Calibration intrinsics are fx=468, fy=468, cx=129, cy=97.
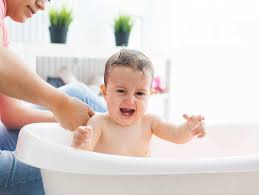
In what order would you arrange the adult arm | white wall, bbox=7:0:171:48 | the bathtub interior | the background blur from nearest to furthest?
the adult arm < the bathtub interior < white wall, bbox=7:0:171:48 < the background blur

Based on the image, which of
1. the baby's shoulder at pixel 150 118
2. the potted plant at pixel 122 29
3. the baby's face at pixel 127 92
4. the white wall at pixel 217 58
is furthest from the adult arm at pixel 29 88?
the white wall at pixel 217 58

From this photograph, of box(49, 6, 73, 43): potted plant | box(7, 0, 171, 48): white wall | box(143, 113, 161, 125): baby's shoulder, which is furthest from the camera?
box(7, 0, 171, 48): white wall

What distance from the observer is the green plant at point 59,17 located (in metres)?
2.13

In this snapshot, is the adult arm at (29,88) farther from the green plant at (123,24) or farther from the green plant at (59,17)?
the green plant at (123,24)

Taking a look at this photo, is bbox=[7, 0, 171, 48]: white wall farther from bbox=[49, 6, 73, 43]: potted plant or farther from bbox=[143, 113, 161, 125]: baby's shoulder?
bbox=[143, 113, 161, 125]: baby's shoulder

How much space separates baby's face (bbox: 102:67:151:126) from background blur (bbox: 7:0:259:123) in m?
1.24

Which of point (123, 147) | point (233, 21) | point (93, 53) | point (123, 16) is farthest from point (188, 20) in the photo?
point (123, 147)

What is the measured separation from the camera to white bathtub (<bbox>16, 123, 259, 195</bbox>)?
2.67 feet

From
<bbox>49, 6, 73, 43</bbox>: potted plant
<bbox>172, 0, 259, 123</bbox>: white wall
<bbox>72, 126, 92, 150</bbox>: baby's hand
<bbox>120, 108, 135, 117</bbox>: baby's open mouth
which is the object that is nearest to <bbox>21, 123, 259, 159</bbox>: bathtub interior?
<bbox>120, 108, 135, 117</bbox>: baby's open mouth

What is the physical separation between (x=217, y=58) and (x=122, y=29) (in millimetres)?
696

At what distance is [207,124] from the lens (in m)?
1.35

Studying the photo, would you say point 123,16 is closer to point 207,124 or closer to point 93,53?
point 93,53

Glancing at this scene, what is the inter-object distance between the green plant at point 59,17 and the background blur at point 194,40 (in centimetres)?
17

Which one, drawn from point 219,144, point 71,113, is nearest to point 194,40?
point 219,144
